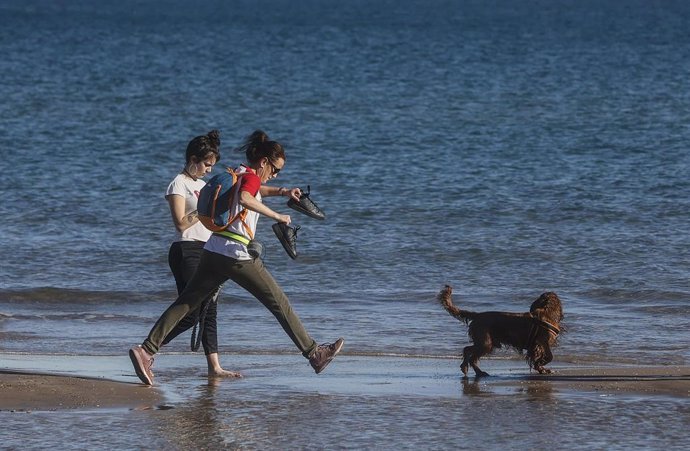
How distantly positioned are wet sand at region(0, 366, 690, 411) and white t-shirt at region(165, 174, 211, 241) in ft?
3.09

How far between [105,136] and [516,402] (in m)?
19.1

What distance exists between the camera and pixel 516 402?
23.0 ft

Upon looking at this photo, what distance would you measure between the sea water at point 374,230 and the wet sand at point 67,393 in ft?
0.74

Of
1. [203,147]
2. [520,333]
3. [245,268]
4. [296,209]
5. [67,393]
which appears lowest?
[67,393]

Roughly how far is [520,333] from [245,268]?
1.75 m

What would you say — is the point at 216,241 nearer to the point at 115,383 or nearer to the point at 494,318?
the point at 115,383

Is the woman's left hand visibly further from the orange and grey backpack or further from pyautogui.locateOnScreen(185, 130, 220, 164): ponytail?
pyautogui.locateOnScreen(185, 130, 220, 164): ponytail

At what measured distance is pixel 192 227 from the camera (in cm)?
788

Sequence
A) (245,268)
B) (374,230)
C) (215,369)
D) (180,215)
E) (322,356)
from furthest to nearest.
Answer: (374,230)
(215,369)
(180,215)
(322,356)
(245,268)

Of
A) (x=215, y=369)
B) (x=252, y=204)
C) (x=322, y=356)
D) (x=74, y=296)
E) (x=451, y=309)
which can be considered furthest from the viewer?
(x=74, y=296)

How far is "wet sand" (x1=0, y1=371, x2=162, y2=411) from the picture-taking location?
6.89 meters

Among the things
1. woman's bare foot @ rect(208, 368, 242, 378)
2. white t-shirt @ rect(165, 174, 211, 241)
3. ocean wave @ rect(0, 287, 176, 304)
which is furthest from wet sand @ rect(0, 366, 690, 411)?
ocean wave @ rect(0, 287, 176, 304)

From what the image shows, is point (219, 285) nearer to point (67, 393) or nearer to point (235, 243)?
point (235, 243)

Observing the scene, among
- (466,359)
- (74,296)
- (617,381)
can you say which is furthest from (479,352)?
(74,296)
